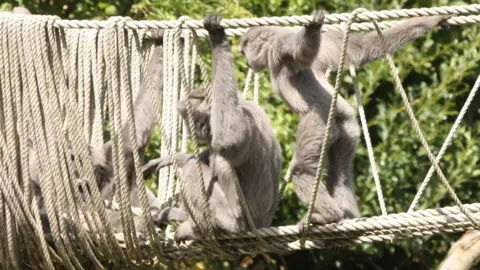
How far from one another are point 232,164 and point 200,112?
0.41 m

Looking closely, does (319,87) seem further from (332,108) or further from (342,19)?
(342,19)

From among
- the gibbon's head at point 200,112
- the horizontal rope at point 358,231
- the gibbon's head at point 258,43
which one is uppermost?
the gibbon's head at point 258,43

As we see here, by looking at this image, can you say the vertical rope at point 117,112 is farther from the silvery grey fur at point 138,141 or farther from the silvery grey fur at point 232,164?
the silvery grey fur at point 138,141

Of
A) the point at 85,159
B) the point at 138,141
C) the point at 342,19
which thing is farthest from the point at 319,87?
the point at 85,159

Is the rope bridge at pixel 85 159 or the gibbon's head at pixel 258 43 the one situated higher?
the gibbon's head at pixel 258 43

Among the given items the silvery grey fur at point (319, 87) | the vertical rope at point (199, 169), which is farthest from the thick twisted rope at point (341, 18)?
the silvery grey fur at point (319, 87)

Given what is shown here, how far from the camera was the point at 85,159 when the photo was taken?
25.8 ft

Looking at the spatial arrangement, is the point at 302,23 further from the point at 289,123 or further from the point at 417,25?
the point at 289,123

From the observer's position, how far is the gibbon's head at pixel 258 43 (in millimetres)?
8297

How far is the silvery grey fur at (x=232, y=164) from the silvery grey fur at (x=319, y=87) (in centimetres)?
20

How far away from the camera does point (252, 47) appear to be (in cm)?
838

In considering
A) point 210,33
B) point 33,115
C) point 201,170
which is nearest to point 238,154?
point 201,170

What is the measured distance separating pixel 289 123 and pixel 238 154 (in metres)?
2.85

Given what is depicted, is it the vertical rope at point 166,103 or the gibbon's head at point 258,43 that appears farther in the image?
the vertical rope at point 166,103
